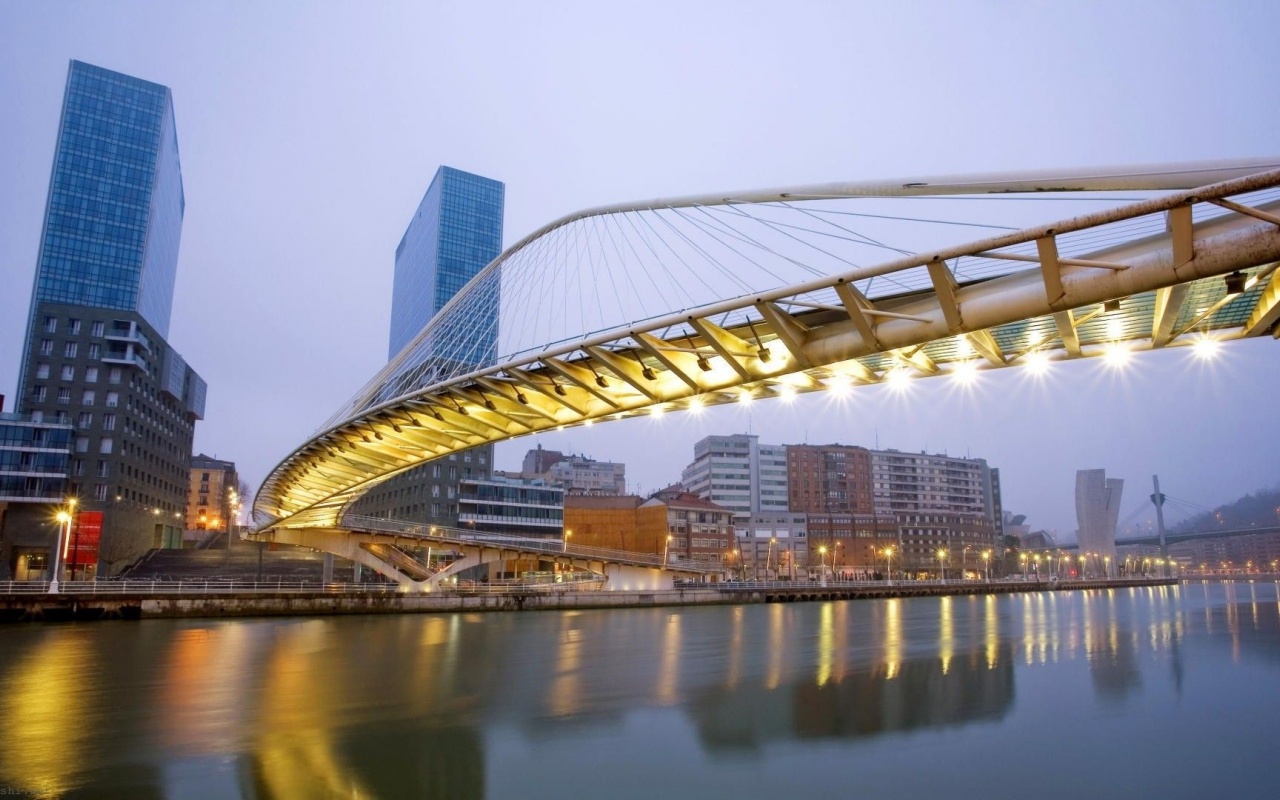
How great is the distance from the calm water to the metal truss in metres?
8.16

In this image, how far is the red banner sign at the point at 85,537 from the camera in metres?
73.0

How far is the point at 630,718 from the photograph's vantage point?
18.6 meters

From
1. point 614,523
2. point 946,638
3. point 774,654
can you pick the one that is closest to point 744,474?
point 614,523

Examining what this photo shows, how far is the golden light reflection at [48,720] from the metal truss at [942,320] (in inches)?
484

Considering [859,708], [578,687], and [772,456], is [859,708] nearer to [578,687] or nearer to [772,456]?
[578,687]

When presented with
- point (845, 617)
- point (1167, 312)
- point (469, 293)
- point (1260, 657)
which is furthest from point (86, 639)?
point (1260, 657)

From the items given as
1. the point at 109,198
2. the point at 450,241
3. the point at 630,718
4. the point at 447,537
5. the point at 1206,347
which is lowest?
the point at 630,718

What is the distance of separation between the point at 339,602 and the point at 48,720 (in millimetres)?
36272

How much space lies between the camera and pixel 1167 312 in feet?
50.9

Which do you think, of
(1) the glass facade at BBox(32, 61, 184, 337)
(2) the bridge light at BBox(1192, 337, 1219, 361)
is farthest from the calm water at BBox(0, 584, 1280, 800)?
(1) the glass facade at BBox(32, 61, 184, 337)

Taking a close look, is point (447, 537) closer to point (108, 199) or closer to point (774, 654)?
point (774, 654)

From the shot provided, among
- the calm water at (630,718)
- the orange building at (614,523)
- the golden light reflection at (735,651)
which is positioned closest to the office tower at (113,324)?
the calm water at (630,718)

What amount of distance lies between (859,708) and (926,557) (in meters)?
149

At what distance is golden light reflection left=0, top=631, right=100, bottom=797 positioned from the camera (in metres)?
13.5
